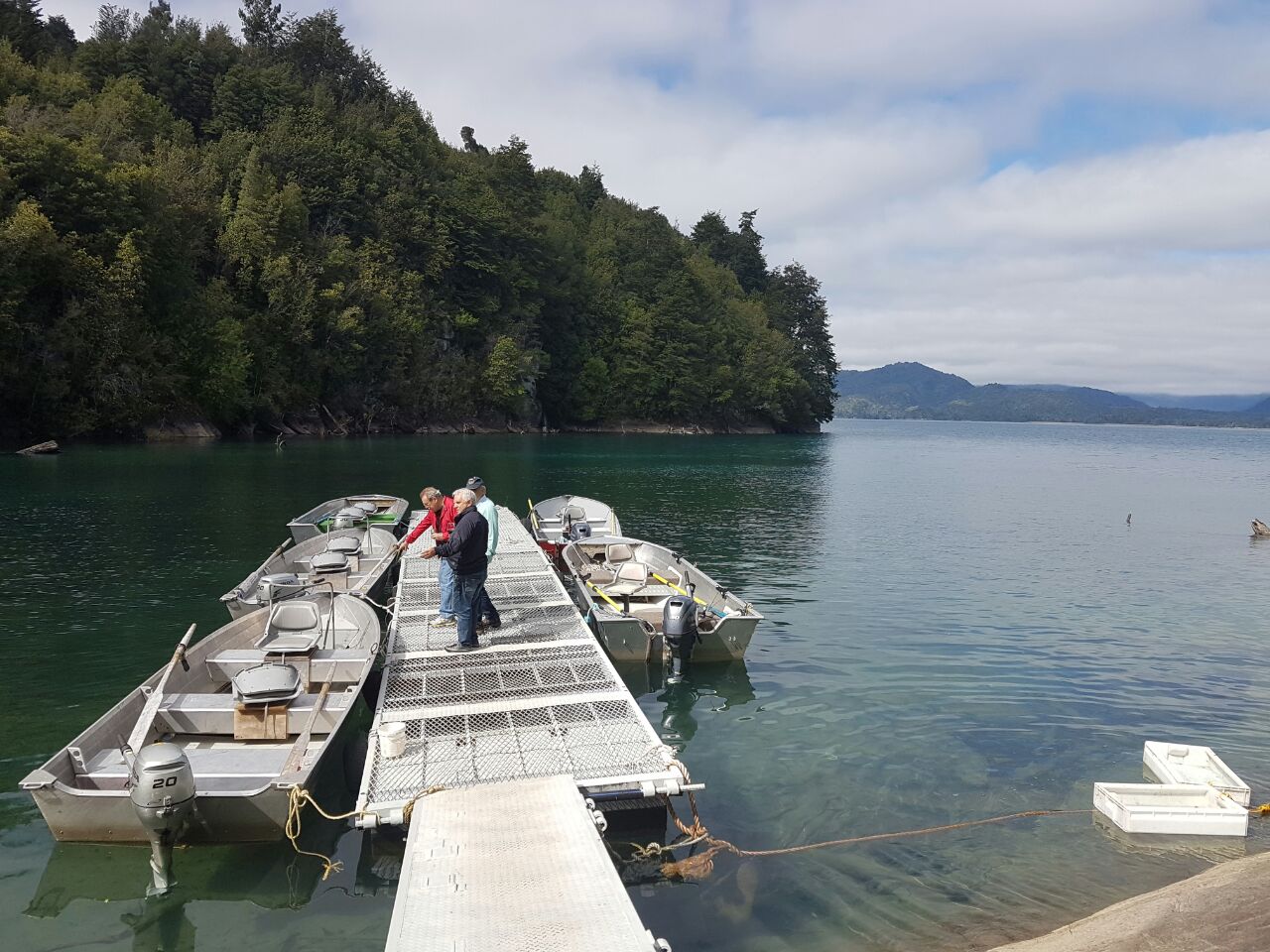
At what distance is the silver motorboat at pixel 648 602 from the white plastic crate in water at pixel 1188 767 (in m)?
6.00

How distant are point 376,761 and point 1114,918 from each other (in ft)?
23.5

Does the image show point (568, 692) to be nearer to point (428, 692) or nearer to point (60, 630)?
point (428, 692)

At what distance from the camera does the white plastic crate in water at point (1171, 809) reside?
31.7 feet

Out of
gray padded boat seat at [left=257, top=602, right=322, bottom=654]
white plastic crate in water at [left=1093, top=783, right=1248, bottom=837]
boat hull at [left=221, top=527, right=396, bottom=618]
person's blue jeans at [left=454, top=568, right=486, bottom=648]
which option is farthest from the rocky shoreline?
white plastic crate in water at [left=1093, top=783, right=1248, bottom=837]

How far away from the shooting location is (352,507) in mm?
26953

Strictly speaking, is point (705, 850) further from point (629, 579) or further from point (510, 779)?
point (629, 579)

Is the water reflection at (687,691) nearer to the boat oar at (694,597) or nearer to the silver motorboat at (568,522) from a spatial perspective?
the boat oar at (694,597)

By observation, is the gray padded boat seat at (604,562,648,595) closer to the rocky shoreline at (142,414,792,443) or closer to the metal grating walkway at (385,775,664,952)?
the metal grating walkway at (385,775,664,952)

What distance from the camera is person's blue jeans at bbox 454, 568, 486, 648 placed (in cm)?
1216

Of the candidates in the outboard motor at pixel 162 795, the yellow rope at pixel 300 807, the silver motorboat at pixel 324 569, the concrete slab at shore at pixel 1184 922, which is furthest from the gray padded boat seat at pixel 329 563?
the concrete slab at shore at pixel 1184 922

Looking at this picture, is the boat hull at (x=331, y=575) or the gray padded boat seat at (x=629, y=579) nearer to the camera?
the boat hull at (x=331, y=575)

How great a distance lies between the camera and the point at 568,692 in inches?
429

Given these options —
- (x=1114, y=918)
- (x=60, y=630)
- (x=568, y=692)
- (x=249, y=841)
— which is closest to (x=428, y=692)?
(x=568, y=692)

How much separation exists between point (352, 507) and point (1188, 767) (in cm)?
2287
